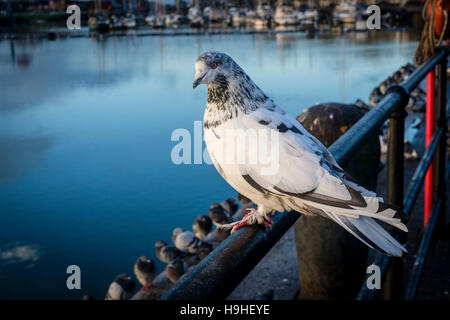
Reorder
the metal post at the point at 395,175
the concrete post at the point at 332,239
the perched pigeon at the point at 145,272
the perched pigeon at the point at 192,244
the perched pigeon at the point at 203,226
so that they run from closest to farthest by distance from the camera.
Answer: the metal post at the point at 395,175 < the concrete post at the point at 332,239 < the perched pigeon at the point at 145,272 < the perched pigeon at the point at 192,244 < the perched pigeon at the point at 203,226

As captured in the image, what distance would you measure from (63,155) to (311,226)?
7067 mm

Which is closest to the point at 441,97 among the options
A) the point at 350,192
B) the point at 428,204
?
the point at 428,204

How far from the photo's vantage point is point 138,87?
1545 cm

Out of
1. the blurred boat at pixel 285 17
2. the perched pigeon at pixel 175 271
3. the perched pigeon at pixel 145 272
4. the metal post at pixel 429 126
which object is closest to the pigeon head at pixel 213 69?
the metal post at pixel 429 126

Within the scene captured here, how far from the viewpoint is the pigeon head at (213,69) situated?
1465 mm

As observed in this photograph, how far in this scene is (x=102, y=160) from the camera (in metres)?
8.95

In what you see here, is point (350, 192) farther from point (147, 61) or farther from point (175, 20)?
point (175, 20)

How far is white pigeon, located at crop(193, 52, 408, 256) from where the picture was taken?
1252 mm

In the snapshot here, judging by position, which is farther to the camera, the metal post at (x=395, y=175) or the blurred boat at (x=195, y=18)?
the blurred boat at (x=195, y=18)

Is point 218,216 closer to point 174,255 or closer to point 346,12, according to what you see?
point 174,255

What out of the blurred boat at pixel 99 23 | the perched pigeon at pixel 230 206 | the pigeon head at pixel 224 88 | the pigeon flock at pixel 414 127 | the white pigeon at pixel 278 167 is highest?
the blurred boat at pixel 99 23

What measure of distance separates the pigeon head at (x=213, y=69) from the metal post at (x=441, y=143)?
2.08 m

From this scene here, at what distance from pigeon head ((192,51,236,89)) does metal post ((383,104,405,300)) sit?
31.5 inches

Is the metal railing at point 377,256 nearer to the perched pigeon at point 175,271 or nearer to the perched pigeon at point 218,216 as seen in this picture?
the perched pigeon at point 175,271
